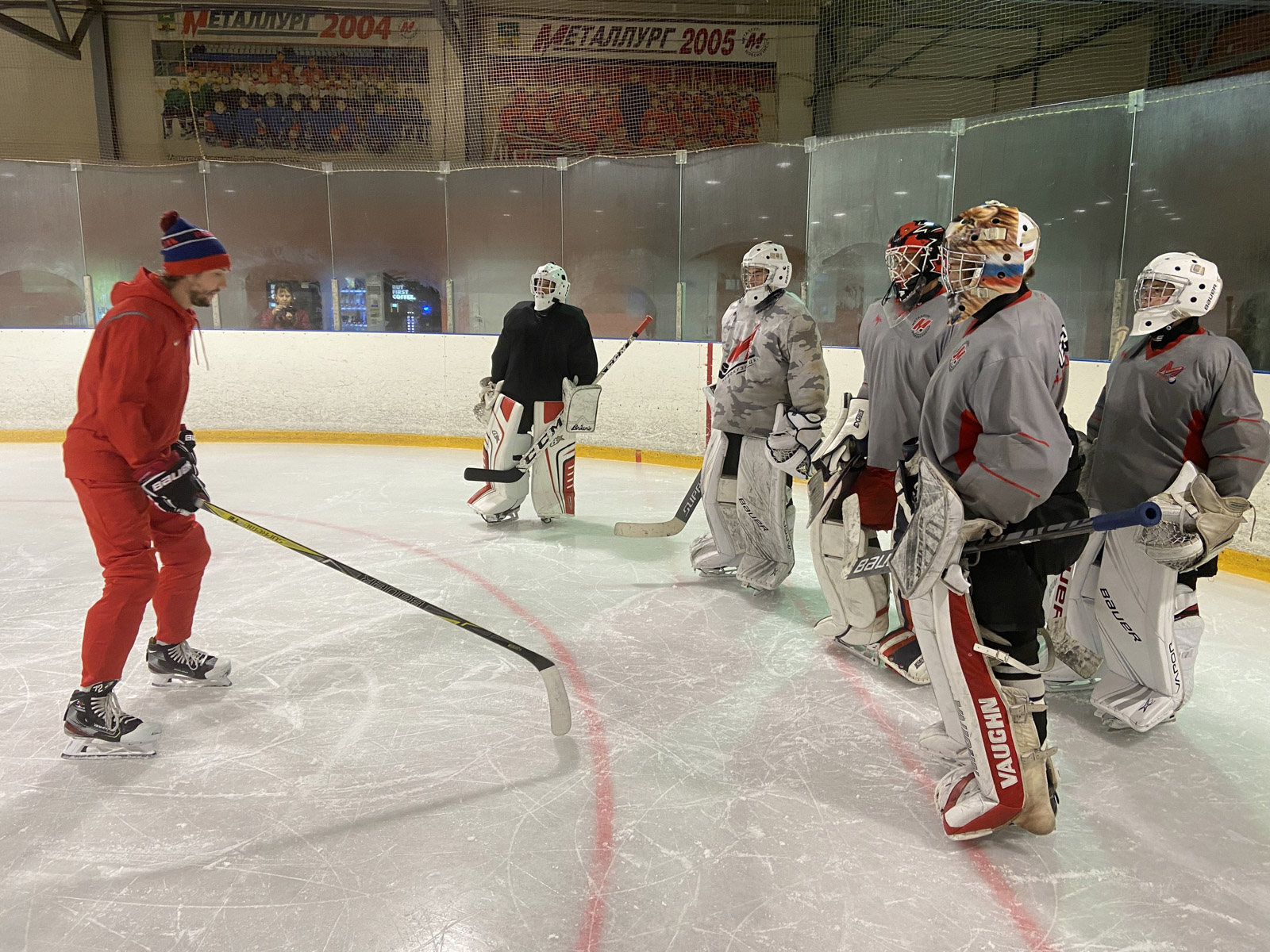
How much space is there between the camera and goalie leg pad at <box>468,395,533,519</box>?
443cm

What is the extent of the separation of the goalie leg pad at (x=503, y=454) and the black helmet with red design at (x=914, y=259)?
226cm

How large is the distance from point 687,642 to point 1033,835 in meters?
1.30

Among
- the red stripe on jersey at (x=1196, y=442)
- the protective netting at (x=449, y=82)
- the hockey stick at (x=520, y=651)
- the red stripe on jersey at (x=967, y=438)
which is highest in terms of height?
the protective netting at (x=449, y=82)

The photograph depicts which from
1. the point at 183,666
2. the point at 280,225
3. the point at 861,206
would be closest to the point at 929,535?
the point at 183,666

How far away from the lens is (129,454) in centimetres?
207

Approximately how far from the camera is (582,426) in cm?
448

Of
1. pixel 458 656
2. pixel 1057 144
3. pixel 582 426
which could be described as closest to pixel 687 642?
pixel 458 656

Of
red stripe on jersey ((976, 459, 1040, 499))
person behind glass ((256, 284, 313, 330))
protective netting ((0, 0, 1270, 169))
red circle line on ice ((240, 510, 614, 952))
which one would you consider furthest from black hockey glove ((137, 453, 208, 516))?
protective netting ((0, 0, 1270, 169))

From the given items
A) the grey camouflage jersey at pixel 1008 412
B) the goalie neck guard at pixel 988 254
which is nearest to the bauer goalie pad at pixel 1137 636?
the grey camouflage jersey at pixel 1008 412

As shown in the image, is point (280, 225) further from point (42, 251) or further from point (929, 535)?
point (929, 535)

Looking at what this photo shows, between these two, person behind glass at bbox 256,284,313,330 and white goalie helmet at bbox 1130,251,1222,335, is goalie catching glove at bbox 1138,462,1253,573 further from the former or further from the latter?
person behind glass at bbox 256,284,313,330

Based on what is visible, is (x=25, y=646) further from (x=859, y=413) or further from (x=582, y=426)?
(x=859, y=413)

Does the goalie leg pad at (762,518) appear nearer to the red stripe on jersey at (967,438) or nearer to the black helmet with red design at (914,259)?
the black helmet with red design at (914,259)

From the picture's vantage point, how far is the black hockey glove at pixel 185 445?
7.72 ft
